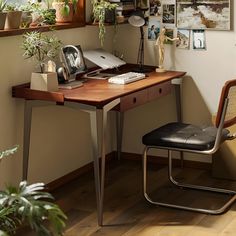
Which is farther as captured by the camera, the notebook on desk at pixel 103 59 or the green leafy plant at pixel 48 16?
the notebook on desk at pixel 103 59

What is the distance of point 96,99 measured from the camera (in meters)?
3.48

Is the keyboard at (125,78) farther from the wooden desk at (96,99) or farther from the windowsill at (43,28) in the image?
the windowsill at (43,28)

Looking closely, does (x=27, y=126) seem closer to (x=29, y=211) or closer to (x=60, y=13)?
(x=60, y=13)

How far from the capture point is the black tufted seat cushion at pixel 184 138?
12.1ft

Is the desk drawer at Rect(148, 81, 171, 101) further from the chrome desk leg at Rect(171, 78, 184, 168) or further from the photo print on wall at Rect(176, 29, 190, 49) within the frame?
the photo print on wall at Rect(176, 29, 190, 49)

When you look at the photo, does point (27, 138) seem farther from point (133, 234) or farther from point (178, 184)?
point (178, 184)

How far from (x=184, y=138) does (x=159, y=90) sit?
0.51 meters

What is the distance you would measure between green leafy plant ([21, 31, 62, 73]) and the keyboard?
1.33 ft

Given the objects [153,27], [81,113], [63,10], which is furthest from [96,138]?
[153,27]

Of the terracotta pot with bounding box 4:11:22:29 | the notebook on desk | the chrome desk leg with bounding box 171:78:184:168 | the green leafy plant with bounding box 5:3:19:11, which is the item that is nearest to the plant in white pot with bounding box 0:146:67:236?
the terracotta pot with bounding box 4:11:22:29

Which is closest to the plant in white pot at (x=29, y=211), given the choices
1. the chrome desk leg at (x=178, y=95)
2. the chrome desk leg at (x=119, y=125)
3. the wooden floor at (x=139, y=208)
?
the wooden floor at (x=139, y=208)

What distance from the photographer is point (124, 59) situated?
4816 millimetres

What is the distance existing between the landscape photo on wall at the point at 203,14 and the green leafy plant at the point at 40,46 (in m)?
1.03

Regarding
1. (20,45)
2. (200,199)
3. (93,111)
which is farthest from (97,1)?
(200,199)
